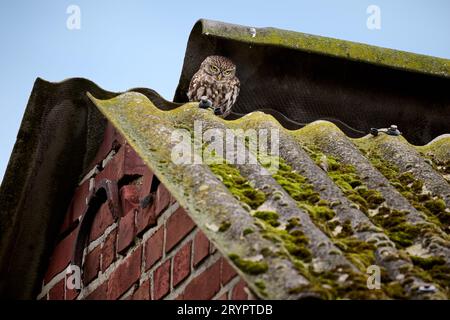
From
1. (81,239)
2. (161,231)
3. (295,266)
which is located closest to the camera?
(295,266)

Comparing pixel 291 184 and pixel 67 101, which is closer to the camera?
pixel 291 184

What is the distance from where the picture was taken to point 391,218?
8.06 feet

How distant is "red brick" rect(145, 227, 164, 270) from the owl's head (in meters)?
1.65

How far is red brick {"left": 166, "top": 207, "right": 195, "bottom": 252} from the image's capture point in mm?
2305

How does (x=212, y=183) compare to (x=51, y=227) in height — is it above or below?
below

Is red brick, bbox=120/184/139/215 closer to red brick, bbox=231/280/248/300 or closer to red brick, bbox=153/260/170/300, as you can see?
red brick, bbox=153/260/170/300

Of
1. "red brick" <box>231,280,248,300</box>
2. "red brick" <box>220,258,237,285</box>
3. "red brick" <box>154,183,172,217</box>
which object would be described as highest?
"red brick" <box>154,183,172,217</box>

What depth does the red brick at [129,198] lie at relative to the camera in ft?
8.76

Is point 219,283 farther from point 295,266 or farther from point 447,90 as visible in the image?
point 447,90

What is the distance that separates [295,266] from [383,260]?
0.30 metres

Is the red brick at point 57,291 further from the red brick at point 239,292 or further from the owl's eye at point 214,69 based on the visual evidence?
the owl's eye at point 214,69

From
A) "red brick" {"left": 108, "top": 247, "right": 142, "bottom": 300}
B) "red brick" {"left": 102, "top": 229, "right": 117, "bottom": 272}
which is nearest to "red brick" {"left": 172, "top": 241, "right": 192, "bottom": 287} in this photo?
"red brick" {"left": 108, "top": 247, "right": 142, "bottom": 300}

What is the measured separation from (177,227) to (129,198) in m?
0.38
